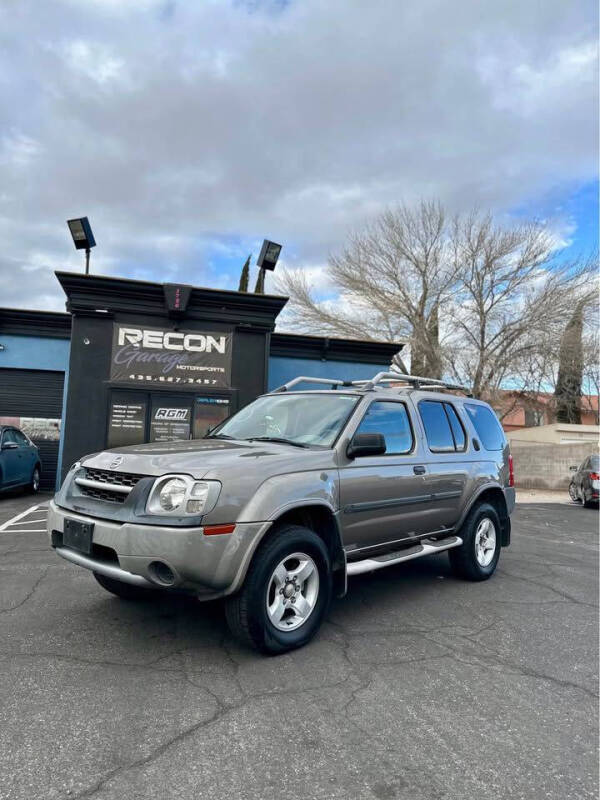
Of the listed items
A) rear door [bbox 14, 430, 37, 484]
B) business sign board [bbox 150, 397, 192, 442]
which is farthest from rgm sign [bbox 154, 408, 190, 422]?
rear door [bbox 14, 430, 37, 484]

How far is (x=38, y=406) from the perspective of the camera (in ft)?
47.7

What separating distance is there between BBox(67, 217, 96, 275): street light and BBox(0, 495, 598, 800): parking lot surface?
11.7 m

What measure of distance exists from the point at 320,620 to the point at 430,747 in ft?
4.30

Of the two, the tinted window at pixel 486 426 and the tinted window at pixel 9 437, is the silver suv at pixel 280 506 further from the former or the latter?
the tinted window at pixel 9 437

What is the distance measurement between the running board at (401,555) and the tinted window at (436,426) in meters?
0.88

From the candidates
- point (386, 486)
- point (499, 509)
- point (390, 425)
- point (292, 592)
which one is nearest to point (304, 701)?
point (292, 592)

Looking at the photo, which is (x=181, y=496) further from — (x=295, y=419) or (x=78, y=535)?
(x=295, y=419)

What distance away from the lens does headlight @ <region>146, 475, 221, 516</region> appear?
11.0 ft

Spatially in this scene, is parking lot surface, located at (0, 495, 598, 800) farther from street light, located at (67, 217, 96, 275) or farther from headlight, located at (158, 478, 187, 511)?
street light, located at (67, 217, 96, 275)

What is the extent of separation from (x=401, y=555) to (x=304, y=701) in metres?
1.80

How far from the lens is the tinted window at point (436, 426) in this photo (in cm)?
533

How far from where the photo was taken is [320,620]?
3873mm

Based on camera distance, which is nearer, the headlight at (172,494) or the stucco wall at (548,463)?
the headlight at (172,494)

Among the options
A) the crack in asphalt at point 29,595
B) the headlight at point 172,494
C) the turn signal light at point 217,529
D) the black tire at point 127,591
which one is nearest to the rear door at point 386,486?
the turn signal light at point 217,529
